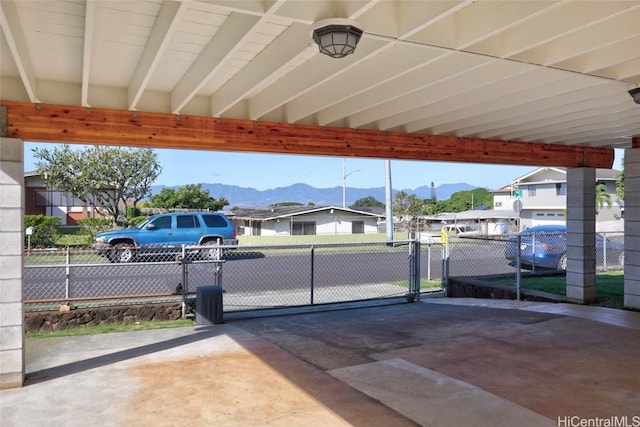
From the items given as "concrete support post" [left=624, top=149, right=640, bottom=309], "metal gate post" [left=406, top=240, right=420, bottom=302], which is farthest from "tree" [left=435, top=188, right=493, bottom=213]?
"concrete support post" [left=624, top=149, right=640, bottom=309]

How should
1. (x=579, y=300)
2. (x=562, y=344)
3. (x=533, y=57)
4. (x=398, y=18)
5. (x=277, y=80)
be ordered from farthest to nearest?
(x=579, y=300) → (x=562, y=344) → (x=277, y=80) → (x=533, y=57) → (x=398, y=18)

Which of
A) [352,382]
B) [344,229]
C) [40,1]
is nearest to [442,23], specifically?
[40,1]

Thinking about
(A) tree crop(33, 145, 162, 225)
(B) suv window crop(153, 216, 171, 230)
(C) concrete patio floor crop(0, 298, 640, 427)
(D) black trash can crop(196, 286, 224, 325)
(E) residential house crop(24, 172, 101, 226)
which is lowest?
(C) concrete patio floor crop(0, 298, 640, 427)

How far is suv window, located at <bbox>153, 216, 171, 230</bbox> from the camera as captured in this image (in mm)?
18664

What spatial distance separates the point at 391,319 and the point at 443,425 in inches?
186

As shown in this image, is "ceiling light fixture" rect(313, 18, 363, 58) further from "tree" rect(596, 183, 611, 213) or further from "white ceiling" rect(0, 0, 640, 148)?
"tree" rect(596, 183, 611, 213)

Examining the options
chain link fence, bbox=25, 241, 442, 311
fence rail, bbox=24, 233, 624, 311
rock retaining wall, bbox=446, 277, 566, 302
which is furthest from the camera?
rock retaining wall, bbox=446, 277, 566, 302

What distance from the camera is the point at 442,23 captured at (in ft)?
13.7

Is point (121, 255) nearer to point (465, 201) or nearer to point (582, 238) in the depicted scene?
point (582, 238)

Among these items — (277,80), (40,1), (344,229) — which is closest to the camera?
(40,1)

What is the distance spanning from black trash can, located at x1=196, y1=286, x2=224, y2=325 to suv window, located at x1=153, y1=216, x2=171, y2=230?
35.8ft

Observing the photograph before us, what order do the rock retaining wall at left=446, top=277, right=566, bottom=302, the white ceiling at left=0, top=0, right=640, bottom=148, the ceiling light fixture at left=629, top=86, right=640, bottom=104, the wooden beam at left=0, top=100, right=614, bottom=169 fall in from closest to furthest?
1. the white ceiling at left=0, top=0, right=640, bottom=148
2. the ceiling light fixture at left=629, top=86, right=640, bottom=104
3. the wooden beam at left=0, top=100, right=614, bottom=169
4. the rock retaining wall at left=446, top=277, right=566, bottom=302

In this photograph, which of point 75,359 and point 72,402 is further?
point 75,359

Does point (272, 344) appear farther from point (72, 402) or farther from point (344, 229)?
point (344, 229)
